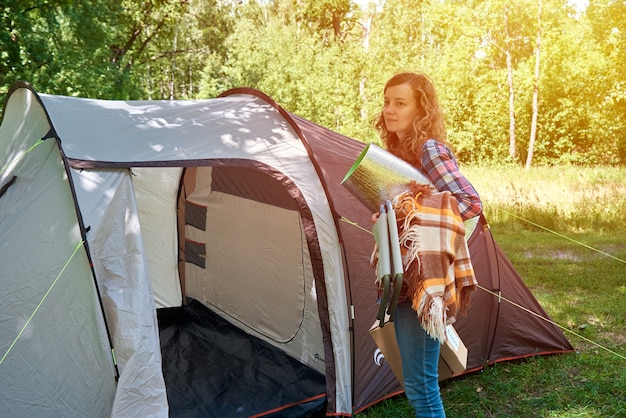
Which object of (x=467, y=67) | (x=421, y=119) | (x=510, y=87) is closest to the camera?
(x=421, y=119)

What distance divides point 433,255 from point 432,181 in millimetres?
278

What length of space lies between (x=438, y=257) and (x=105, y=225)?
4.86ft

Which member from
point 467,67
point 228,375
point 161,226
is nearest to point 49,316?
point 228,375

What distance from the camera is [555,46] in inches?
691

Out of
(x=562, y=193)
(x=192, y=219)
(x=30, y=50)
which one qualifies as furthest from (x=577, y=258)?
(x=30, y=50)

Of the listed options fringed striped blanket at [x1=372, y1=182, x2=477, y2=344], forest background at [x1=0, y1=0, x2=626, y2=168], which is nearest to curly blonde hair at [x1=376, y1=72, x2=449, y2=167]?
fringed striped blanket at [x1=372, y1=182, x2=477, y2=344]

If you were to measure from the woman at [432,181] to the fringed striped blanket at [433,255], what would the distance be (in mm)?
69

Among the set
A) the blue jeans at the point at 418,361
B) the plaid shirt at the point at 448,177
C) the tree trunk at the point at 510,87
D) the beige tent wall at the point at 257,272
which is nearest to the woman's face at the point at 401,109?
the plaid shirt at the point at 448,177

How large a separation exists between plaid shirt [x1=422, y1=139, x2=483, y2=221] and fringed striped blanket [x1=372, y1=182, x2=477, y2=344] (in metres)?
0.06

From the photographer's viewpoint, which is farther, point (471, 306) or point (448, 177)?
point (471, 306)

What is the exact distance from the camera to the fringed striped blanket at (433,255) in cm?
183

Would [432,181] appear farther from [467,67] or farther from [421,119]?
[467,67]

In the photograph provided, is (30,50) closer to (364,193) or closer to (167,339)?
(167,339)

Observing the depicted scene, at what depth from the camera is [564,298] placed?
5016 millimetres
